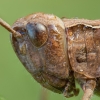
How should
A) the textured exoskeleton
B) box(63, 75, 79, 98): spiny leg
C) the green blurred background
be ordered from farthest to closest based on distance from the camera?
the green blurred background, box(63, 75, 79, 98): spiny leg, the textured exoskeleton

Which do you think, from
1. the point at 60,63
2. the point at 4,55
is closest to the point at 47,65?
the point at 60,63

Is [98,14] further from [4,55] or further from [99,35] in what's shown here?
[99,35]

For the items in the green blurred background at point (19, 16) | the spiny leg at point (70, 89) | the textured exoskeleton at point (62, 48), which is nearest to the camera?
the textured exoskeleton at point (62, 48)

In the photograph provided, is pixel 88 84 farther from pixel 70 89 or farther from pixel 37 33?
pixel 37 33

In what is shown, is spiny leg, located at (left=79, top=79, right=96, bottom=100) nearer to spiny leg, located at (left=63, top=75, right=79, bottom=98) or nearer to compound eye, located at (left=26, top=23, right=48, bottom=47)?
spiny leg, located at (left=63, top=75, right=79, bottom=98)

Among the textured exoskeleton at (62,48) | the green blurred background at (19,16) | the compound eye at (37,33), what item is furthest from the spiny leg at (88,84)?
the green blurred background at (19,16)

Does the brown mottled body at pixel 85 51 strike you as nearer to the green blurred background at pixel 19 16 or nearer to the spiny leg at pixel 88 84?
the spiny leg at pixel 88 84

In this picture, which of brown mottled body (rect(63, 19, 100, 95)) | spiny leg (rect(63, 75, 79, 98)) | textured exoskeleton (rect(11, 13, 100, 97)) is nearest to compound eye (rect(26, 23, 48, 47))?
textured exoskeleton (rect(11, 13, 100, 97))
